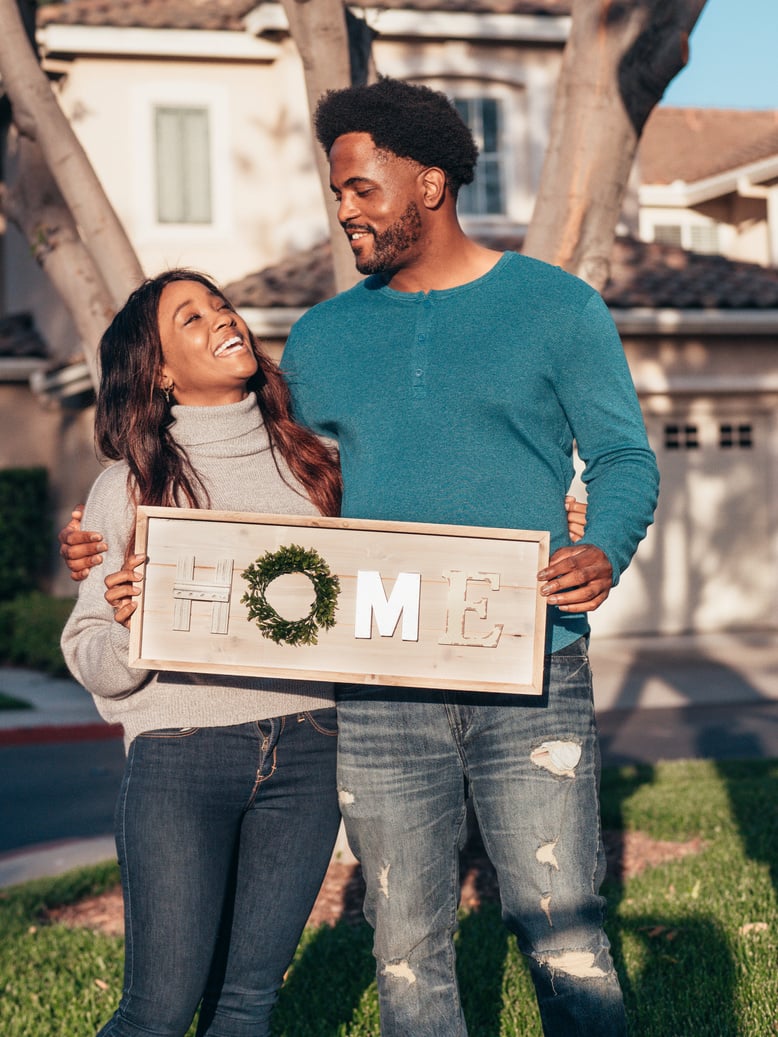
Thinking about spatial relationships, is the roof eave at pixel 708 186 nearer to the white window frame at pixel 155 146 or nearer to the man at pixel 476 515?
the white window frame at pixel 155 146

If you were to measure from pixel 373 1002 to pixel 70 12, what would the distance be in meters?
12.2

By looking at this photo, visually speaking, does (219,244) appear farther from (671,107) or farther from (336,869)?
(671,107)

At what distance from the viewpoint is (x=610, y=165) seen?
183 inches

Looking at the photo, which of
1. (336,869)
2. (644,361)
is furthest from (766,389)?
(336,869)

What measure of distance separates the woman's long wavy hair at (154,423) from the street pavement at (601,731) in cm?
292

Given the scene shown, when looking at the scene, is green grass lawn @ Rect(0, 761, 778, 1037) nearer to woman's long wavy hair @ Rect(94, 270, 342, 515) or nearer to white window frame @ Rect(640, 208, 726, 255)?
woman's long wavy hair @ Rect(94, 270, 342, 515)

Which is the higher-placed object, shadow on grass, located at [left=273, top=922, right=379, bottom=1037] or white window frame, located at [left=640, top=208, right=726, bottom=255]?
white window frame, located at [left=640, top=208, right=726, bottom=255]

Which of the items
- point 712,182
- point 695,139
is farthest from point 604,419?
point 695,139

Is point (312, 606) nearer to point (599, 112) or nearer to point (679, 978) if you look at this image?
point (679, 978)

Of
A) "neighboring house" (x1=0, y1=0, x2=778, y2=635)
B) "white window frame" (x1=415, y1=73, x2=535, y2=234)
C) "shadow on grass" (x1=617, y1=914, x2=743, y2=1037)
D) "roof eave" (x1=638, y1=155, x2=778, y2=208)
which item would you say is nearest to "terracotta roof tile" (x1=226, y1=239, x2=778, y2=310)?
"neighboring house" (x1=0, y1=0, x2=778, y2=635)

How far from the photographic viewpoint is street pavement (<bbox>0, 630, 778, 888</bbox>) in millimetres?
6973

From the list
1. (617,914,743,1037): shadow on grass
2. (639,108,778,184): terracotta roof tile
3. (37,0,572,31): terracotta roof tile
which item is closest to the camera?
(617,914,743,1037): shadow on grass

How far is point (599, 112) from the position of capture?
457 centimetres

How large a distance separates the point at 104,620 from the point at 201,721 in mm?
301
